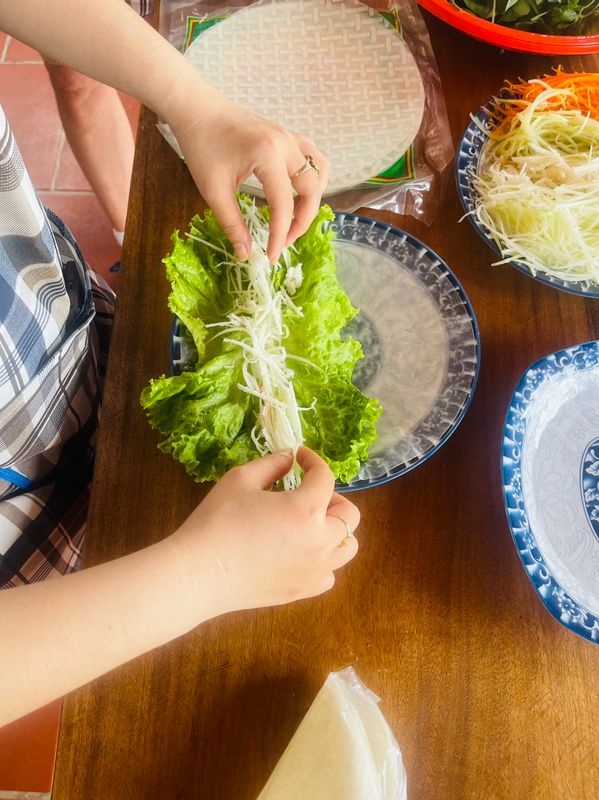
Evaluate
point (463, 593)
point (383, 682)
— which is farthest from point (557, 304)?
point (383, 682)

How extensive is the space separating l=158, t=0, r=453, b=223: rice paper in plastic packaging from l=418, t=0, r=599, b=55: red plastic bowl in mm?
85

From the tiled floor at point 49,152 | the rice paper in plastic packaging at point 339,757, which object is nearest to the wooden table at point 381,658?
the rice paper in plastic packaging at point 339,757

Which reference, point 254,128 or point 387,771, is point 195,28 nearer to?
point 254,128

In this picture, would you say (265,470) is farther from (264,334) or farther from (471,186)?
(471,186)

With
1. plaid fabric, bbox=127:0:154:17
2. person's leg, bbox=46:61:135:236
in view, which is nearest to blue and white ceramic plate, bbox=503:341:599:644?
plaid fabric, bbox=127:0:154:17

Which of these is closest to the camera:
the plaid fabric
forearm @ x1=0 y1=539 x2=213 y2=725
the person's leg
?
forearm @ x1=0 y1=539 x2=213 y2=725

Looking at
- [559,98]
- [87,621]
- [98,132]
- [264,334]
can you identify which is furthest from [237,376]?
[98,132]

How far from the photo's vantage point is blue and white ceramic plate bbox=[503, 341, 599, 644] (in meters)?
0.77

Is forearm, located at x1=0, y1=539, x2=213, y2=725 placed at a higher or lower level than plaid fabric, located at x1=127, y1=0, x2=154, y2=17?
lower

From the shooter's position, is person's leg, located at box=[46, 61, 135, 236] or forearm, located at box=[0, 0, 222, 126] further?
person's leg, located at box=[46, 61, 135, 236]

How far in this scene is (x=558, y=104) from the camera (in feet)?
3.59

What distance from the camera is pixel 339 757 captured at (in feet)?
2.28

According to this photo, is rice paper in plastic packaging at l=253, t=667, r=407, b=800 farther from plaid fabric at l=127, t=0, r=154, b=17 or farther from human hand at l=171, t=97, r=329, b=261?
plaid fabric at l=127, t=0, r=154, b=17

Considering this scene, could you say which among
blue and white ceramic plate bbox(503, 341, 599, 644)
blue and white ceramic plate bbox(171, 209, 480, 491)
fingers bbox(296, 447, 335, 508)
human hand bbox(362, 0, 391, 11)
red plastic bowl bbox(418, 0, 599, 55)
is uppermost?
human hand bbox(362, 0, 391, 11)
